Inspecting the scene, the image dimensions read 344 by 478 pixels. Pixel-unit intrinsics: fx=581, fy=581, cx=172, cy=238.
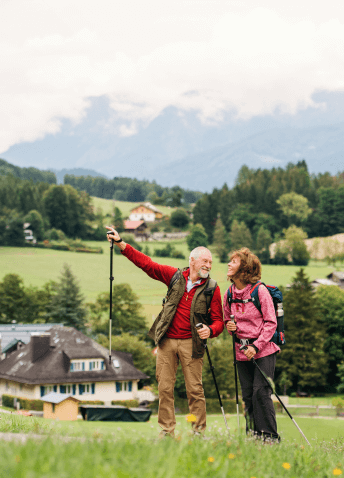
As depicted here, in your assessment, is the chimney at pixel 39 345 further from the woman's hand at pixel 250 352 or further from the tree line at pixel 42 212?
the tree line at pixel 42 212

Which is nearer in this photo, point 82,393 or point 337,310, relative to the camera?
point 82,393

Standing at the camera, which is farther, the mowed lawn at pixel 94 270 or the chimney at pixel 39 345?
the mowed lawn at pixel 94 270

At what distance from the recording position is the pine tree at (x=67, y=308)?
262ft

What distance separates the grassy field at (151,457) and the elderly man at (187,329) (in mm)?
1076

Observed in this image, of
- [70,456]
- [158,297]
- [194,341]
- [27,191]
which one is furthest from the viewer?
[27,191]

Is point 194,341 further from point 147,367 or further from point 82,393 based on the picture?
point 147,367

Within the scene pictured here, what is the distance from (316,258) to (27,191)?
9040cm

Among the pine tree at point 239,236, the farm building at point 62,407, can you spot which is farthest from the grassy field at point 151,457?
the pine tree at point 239,236

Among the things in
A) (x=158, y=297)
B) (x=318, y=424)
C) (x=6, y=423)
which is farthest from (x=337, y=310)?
(x=6, y=423)

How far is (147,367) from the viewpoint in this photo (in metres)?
57.2

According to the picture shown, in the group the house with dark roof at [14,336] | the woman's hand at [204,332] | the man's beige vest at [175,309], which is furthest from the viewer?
the house with dark roof at [14,336]

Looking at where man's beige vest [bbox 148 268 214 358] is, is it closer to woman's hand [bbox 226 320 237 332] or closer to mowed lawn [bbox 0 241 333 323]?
woman's hand [bbox 226 320 237 332]

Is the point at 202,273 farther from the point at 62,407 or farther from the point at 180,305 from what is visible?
the point at 62,407

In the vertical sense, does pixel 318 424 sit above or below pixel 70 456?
below
